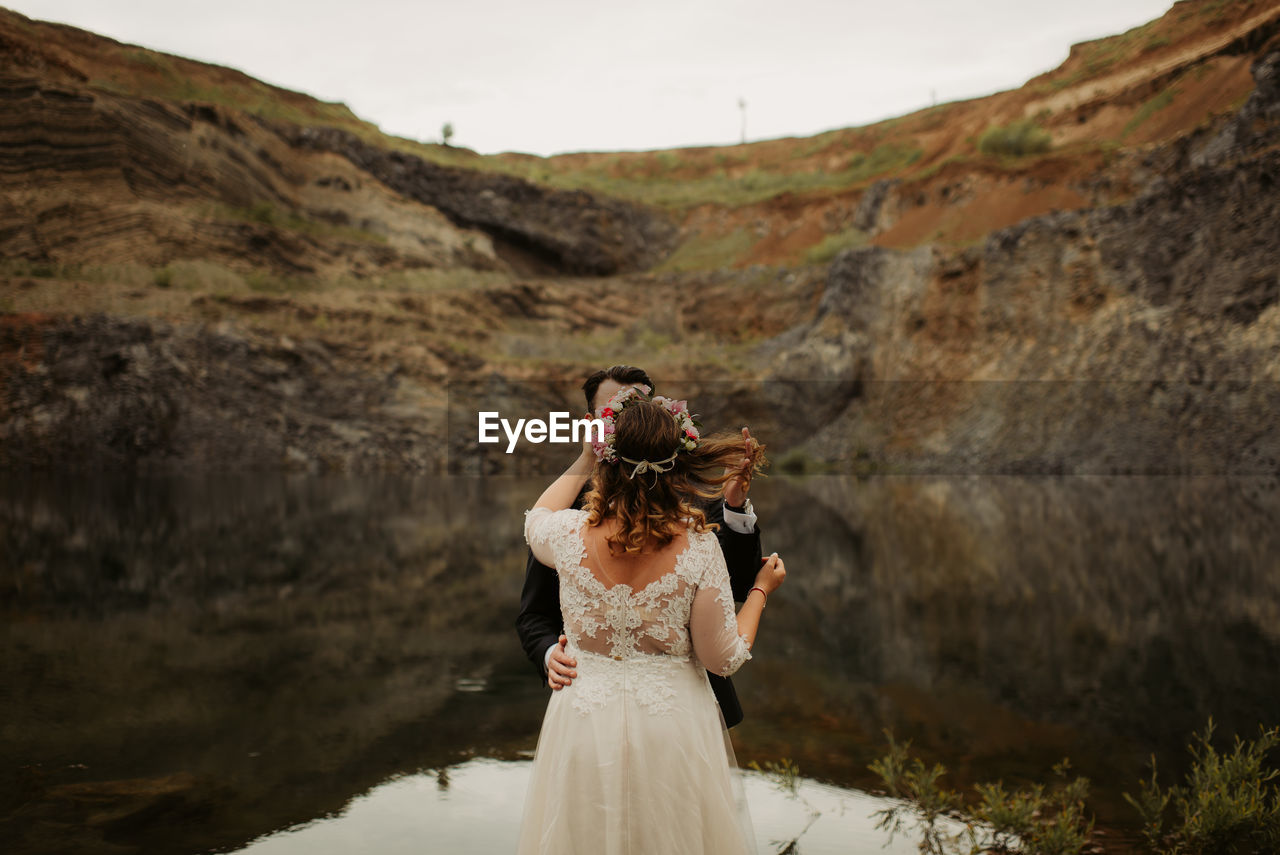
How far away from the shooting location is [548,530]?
2.61 meters

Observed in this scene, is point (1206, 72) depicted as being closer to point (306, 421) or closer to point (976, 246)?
point (976, 246)

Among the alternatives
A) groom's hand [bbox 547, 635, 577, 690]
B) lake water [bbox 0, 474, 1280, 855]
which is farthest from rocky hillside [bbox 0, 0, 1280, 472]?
groom's hand [bbox 547, 635, 577, 690]

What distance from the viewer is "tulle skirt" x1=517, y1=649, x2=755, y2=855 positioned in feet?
8.30

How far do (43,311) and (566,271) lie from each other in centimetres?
3313

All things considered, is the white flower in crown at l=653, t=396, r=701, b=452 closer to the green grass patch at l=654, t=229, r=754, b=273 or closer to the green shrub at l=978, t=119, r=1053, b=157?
the green shrub at l=978, t=119, r=1053, b=157

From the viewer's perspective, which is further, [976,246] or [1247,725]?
→ [976,246]

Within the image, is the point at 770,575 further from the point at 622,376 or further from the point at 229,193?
the point at 229,193

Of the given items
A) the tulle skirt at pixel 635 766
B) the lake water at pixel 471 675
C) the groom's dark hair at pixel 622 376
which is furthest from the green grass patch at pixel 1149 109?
the tulle skirt at pixel 635 766

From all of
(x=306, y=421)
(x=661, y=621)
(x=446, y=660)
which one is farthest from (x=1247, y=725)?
(x=306, y=421)

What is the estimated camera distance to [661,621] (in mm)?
2508

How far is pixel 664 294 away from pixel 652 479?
4930cm

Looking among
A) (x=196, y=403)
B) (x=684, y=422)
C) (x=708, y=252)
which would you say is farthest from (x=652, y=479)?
(x=708, y=252)

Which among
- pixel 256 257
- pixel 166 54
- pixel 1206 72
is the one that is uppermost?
pixel 166 54

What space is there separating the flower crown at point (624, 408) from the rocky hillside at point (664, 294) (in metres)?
26.8
